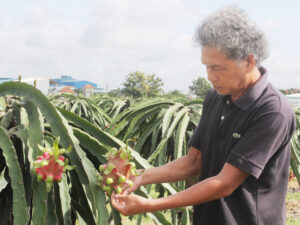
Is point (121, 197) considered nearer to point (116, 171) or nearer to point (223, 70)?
point (116, 171)

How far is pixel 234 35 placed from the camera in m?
1.37

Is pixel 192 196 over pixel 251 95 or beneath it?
beneath

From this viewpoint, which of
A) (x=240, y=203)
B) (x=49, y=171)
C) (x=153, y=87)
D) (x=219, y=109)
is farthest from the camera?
(x=153, y=87)

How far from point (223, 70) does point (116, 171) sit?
A: 1.72ft

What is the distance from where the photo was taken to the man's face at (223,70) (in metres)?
1.39

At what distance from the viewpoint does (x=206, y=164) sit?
1.62 meters

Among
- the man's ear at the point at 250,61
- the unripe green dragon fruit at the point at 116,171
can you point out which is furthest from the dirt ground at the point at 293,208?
the unripe green dragon fruit at the point at 116,171

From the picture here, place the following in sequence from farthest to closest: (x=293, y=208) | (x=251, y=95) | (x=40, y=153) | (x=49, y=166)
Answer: (x=293, y=208), (x=251, y=95), (x=40, y=153), (x=49, y=166)

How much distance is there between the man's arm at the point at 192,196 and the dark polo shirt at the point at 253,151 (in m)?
0.05

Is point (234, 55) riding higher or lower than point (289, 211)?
higher

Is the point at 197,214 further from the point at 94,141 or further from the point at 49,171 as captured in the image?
the point at 49,171

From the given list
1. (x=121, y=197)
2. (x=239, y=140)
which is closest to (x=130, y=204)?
(x=121, y=197)

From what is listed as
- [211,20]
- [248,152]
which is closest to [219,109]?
[248,152]

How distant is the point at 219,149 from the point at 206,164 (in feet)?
0.37
